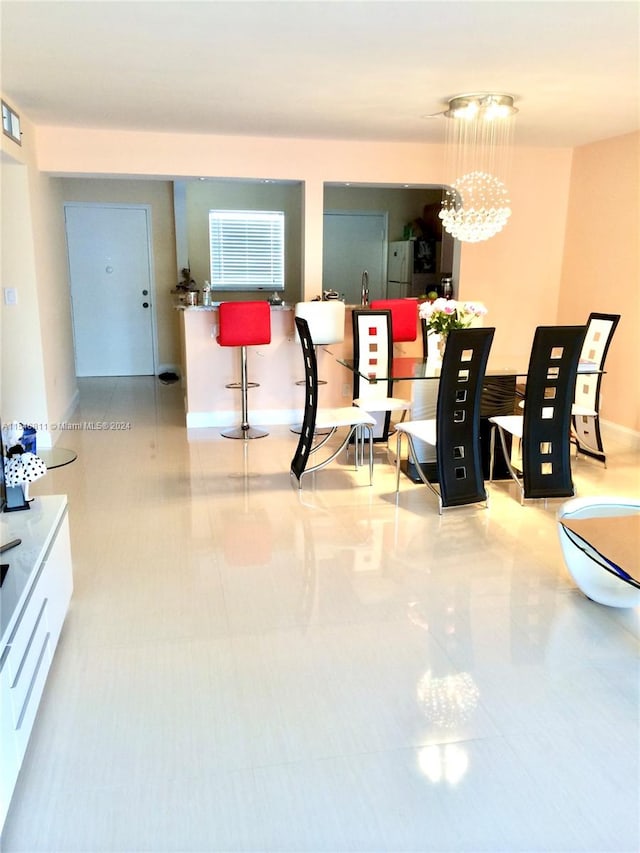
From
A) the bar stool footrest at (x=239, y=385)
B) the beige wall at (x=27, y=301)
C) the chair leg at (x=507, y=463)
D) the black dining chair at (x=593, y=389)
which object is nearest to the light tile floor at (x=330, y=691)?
the chair leg at (x=507, y=463)

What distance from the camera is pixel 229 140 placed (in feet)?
19.0

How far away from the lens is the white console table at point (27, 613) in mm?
1842

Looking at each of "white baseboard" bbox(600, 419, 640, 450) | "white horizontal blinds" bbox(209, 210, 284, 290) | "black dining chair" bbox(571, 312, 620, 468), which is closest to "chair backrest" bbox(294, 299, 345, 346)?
"black dining chair" bbox(571, 312, 620, 468)

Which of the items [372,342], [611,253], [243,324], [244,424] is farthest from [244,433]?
[611,253]

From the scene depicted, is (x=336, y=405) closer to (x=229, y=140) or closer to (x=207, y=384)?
(x=207, y=384)

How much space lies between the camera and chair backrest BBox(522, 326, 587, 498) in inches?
158

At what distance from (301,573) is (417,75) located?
115 inches

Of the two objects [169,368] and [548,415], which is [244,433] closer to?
[548,415]

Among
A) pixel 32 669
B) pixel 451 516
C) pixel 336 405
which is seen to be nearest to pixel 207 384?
pixel 336 405

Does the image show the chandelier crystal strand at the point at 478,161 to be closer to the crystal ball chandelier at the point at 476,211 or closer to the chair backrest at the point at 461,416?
the crystal ball chandelier at the point at 476,211

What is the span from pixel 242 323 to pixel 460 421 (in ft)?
7.53

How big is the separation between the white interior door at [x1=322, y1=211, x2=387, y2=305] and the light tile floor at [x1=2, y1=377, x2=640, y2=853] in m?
5.91

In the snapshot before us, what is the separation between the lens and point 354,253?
9500 mm

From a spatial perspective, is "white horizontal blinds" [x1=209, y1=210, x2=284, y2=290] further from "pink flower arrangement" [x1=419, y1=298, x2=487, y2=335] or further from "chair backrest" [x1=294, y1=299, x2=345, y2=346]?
"pink flower arrangement" [x1=419, y1=298, x2=487, y2=335]
